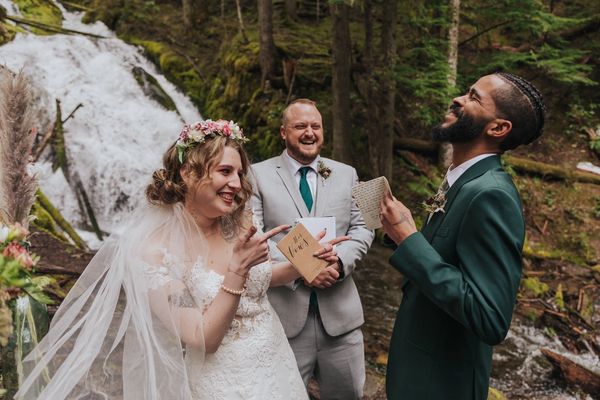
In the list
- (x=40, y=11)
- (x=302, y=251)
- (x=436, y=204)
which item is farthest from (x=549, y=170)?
(x=40, y=11)

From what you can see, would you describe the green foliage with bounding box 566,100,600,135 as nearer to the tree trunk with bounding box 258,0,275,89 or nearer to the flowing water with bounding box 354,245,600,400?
the flowing water with bounding box 354,245,600,400

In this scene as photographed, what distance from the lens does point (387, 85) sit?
8.21m

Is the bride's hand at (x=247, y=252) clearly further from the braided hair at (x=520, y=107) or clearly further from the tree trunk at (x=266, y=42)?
the tree trunk at (x=266, y=42)

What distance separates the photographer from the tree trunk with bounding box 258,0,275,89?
1063cm

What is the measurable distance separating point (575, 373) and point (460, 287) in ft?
14.4

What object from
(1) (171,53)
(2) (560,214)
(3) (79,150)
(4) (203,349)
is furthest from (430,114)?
(1) (171,53)

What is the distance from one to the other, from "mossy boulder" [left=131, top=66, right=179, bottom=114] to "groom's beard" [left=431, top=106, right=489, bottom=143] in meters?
10.3

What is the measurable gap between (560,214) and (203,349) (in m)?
8.25

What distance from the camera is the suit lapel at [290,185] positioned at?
3.30 m

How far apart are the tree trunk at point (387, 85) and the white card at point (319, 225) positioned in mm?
5475

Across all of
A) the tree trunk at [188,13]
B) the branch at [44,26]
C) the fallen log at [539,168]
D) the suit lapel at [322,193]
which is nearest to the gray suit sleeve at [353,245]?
the suit lapel at [322,193]

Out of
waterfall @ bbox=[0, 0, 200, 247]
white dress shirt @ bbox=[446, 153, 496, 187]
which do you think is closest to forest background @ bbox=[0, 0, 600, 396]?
waterfall @ bbox=[0, 0, 200, 247]

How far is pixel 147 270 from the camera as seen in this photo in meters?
2.15

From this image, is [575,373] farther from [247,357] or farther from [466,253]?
[247,357]
